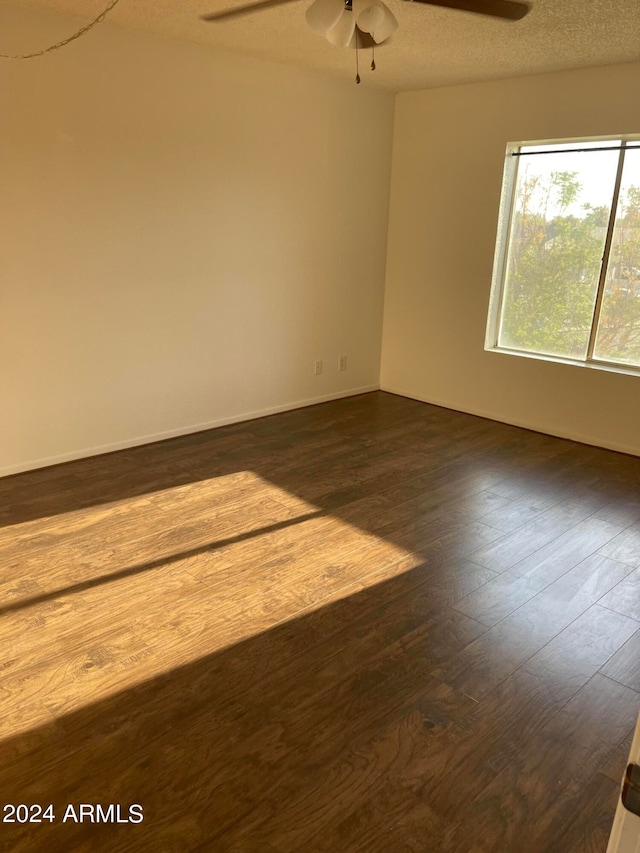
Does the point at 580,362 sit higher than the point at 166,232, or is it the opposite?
the point at 166,232

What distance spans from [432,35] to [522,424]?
108 inches

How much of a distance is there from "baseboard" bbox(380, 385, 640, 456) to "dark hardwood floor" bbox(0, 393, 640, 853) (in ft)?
1.58

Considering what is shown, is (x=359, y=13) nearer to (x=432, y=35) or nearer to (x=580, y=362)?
(x=432, y=35)

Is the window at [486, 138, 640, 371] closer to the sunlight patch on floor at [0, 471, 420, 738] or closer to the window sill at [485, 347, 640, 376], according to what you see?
the window sill at [485, 347, 640, 376]

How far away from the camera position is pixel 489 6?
2.56 m

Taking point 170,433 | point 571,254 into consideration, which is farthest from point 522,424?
point 170,433

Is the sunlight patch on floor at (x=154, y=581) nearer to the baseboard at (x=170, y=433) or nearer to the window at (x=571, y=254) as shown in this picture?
the baseboard at (x=170, y=433)

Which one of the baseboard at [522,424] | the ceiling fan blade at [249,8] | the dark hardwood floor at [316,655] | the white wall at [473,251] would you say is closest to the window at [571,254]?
the white wall at [473,251]

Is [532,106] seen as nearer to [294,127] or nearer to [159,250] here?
[294,127]

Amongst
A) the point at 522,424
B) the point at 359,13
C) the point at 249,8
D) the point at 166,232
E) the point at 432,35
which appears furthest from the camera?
the point at 522,424

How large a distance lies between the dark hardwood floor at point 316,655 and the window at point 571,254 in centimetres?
115

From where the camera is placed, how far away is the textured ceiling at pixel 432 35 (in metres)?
3.09

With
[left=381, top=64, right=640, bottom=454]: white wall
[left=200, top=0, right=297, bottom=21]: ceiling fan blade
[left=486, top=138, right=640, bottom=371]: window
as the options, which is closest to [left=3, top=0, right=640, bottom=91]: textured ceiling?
[left=381, top=64, right=640, bottom=454]: white wall

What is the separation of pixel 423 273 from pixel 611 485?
2356mm
